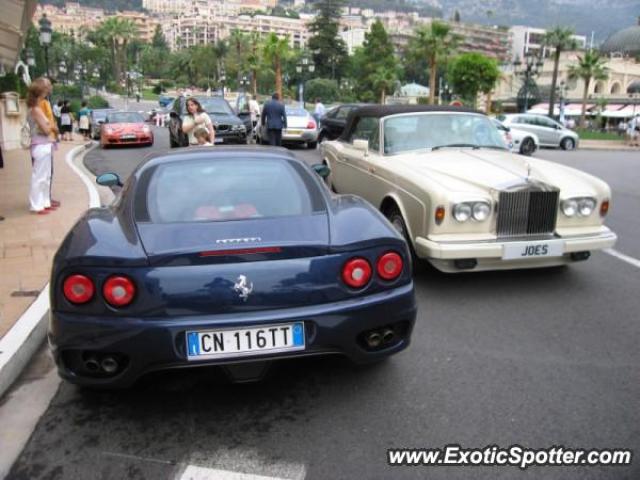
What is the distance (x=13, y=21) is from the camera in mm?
18250

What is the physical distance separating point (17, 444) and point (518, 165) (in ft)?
15.7

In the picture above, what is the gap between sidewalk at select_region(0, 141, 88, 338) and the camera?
4855 millimetres

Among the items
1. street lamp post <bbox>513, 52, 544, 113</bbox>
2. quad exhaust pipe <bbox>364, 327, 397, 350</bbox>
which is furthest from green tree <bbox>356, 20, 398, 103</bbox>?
quad exhaust pipe <bbox>364, 327, 397, 350</bbox>

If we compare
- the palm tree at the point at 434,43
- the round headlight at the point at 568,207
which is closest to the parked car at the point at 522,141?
the round headlight at the point at 568,207

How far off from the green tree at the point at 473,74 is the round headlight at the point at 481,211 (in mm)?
55967

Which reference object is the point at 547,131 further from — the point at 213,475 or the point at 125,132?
the point at 213,475

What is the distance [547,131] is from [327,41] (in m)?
92.5

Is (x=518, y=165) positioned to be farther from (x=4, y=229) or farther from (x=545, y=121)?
(x=545, y=121)

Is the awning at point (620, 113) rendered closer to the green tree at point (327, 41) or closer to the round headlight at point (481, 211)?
the green tree at point (327, 41)

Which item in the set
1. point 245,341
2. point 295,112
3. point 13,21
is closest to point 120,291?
point 245,341

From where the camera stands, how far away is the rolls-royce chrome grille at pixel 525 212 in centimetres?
502

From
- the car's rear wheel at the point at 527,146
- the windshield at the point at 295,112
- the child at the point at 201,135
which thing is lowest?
the car's rear wheel at the point at 527,146

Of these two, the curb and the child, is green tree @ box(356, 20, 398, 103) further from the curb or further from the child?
the curb

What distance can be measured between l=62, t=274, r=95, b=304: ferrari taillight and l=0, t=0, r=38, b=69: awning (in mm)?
15195
